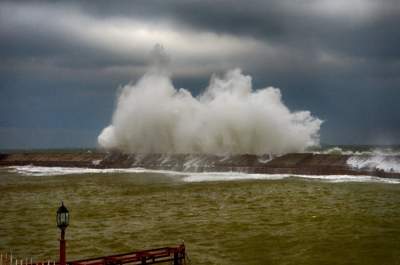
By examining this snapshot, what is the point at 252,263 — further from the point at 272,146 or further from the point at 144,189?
the point at 272,146

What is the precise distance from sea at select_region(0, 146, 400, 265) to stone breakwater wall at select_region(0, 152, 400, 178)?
37.7ft

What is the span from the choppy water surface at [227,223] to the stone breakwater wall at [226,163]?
11997 millimetres

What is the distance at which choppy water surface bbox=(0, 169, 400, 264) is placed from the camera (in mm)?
17500

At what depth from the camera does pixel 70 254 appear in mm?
17875

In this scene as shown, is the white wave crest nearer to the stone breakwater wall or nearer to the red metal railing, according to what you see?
the stone breakwater wall

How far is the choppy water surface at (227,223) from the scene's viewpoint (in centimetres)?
1750

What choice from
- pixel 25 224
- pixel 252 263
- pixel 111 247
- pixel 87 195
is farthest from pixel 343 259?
pixel 87 195

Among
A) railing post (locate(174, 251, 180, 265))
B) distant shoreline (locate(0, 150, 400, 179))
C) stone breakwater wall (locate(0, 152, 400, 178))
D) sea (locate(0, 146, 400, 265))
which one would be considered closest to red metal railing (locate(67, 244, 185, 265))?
railing post (locate(174, 251, 180, 265))

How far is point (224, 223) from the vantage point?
75.3ft

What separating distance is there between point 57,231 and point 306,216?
1133 centimetres

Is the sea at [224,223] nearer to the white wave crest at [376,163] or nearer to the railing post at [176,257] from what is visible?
the railing post at [176,257]

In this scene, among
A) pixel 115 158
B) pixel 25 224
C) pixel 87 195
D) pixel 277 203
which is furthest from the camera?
pixel 115 158

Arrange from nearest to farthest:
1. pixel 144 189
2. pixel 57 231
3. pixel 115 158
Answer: pixel 57 231
pixel 144 189
pixel 115 158

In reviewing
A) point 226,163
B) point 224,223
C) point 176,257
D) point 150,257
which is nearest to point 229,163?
point 226,163
